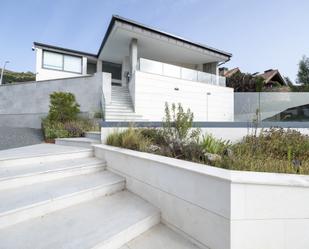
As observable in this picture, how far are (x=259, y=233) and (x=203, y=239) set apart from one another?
59cm

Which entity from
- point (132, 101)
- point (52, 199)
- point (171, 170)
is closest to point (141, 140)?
point (171, 170)

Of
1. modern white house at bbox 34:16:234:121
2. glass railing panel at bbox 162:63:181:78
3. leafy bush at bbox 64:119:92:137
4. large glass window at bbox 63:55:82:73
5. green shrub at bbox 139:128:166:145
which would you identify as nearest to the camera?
green shrub at bbox 139:128:166:145

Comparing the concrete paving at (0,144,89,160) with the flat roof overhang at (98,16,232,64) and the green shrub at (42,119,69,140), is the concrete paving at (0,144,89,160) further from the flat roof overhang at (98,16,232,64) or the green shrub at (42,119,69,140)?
the flat roof overhang at (98,16,232,64)

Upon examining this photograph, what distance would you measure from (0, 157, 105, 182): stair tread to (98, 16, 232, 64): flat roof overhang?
8292mm

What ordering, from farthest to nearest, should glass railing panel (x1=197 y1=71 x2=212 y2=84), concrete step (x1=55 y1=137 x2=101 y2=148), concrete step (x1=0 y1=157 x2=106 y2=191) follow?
glass railing panel (x1=197 y1=71 x2=212 y2=84) < concrete step (x1=55 y1=137 x2=101 y2=148) < concrete step (x1=0 y1=157 x2=106 y2=191)

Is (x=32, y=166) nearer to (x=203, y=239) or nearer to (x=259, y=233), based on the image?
(x=203, y=239)

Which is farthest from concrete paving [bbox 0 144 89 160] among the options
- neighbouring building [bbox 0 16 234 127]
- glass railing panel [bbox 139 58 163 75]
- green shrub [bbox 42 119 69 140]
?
glass railing panel [bbox 139 58 163 75]

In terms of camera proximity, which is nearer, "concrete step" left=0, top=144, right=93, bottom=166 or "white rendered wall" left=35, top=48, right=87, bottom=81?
"concrete step" left=0, top=144, right=93, bottom=166

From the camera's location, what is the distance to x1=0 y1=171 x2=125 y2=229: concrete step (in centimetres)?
229

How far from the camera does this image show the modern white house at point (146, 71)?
400 inches

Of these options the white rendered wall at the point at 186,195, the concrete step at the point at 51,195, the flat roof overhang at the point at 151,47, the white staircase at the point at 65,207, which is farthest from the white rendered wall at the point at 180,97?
the white rendered wall at the point at 186,195

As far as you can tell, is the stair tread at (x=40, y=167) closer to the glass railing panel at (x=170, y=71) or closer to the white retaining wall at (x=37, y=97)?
the white retaining wall at (x=37, y=97)

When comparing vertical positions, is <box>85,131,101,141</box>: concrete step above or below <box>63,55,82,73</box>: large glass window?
below

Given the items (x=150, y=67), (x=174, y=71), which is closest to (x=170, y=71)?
(x=174, y=71)
